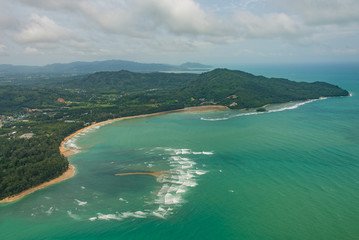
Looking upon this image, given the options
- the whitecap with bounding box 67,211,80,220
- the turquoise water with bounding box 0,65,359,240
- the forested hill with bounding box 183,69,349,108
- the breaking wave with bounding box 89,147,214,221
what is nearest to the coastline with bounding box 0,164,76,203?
the turquoise water with bounding box 0,65,359,240

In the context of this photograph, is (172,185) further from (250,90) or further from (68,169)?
(250,90)

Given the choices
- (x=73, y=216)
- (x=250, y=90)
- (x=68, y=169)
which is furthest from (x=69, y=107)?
(x=250, y=90)

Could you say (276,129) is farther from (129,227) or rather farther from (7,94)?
(7,94)

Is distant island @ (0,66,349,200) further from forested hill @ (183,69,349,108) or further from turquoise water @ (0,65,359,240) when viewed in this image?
turquoise water @ (0,65,359,240)

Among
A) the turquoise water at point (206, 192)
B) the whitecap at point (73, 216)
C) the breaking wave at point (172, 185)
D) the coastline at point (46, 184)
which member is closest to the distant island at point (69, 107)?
the coastline at point (46, 184)

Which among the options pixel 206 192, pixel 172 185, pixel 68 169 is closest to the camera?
pixel 206 192

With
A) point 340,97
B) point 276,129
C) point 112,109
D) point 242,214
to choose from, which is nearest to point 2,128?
point 112,109
